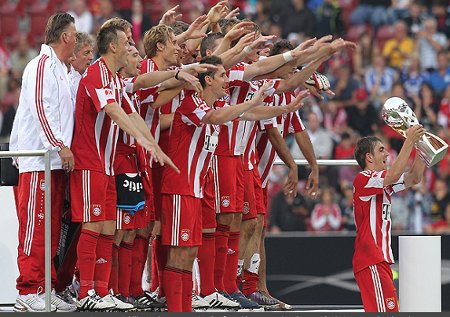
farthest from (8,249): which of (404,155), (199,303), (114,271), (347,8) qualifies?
(347,8)

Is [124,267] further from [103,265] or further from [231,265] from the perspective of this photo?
[231,265]

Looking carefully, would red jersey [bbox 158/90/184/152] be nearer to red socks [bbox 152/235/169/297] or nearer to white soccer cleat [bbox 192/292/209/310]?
red socks [bbox 152/235/169/297]

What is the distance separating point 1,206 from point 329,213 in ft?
23.1

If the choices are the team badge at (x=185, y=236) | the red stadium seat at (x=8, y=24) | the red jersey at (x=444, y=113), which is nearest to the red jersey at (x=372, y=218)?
the team badge at (x=185, y=236)

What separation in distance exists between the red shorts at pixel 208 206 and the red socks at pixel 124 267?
0.64 m

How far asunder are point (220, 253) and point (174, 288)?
2.77ft

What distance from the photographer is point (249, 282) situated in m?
10.4

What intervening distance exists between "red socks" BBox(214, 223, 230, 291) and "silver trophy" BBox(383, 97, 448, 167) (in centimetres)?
166

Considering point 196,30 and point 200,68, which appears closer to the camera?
point 200,68

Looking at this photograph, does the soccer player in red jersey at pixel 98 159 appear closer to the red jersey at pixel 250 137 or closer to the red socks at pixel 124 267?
the red socks at pixel 124 267

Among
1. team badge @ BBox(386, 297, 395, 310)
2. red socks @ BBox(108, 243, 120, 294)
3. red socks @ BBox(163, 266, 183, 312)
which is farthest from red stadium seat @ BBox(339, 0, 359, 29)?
red socks @ BBox(163, 266, 183, 312)

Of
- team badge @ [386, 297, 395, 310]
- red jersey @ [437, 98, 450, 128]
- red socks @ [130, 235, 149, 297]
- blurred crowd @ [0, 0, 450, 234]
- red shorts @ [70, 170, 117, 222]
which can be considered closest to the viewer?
Result: red shorts @ [70, 170, 117, 222]

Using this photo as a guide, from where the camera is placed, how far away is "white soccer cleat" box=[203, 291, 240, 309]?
959 centimetres

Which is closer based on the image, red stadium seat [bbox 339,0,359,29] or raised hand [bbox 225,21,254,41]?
raised hand [bbox 225,21,254,41]
